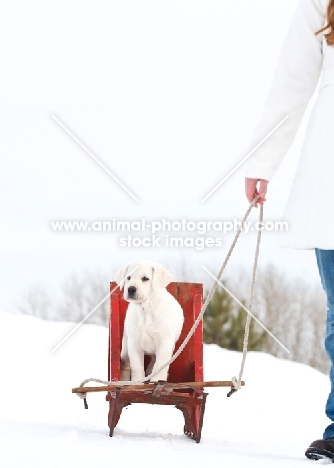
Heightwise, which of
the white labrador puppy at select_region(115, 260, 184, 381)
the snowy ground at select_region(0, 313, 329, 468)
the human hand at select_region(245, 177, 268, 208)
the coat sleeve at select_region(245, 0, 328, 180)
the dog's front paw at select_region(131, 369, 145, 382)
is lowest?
the snowy ground at select_region(0, 313, 329, 468)

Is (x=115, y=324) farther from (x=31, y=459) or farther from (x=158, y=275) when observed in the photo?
(x=31, y=459)

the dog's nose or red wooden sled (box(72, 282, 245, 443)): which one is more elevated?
the dog's nose

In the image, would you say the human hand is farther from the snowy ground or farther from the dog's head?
the snowy ground

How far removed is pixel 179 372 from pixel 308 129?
53.9 inches

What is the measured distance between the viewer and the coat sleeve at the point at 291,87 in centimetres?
259

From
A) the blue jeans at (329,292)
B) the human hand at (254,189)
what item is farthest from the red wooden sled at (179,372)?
the human hand at (254,189)

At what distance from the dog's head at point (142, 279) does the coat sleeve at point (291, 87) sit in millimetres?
734

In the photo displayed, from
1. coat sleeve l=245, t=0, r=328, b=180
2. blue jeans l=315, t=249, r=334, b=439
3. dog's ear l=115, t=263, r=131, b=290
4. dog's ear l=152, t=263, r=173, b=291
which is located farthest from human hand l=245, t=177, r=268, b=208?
dog's ear l=115, t=263, r=131, b=290

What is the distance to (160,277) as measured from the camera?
3262 millimetres

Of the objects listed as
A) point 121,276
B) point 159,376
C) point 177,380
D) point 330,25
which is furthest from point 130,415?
point 330,25

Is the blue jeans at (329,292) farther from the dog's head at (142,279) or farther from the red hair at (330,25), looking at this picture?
the dog's head at (142,279)

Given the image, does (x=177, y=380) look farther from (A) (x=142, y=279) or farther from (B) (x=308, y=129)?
(B) (x=308, y=129)

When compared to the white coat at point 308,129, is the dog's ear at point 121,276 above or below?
below

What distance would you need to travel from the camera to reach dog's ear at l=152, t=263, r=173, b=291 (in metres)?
3.25
